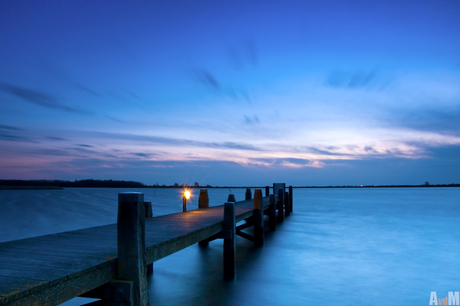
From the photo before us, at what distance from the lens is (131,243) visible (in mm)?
4203

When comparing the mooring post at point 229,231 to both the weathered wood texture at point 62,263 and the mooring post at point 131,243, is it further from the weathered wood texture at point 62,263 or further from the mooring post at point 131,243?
the mooring post at point 131,243

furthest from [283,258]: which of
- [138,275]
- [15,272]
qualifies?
[15,272]

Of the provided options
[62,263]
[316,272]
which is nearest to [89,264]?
[62,263]

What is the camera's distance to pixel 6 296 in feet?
9.36

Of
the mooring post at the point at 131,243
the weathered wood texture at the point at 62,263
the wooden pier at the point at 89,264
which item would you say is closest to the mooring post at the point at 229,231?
the weathered wood texture at the point at 62,263

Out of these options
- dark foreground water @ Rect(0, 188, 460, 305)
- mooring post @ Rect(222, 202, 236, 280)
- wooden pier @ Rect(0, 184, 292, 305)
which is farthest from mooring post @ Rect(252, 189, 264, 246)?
wooden pier @ Rect(0, 184, 292, 305)

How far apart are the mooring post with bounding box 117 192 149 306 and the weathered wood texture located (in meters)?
0.14

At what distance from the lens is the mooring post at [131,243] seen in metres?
4.19

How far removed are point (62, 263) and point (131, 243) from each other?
2.60 ft

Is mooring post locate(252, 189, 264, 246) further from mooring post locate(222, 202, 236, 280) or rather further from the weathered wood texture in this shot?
the weathered wood texture

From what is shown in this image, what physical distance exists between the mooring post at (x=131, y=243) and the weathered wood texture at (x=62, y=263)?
138 mm

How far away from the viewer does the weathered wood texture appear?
3.17 metres

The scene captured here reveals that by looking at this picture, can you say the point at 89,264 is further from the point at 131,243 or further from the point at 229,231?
the point at 229,231

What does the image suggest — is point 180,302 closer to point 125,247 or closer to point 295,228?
point 125,247
